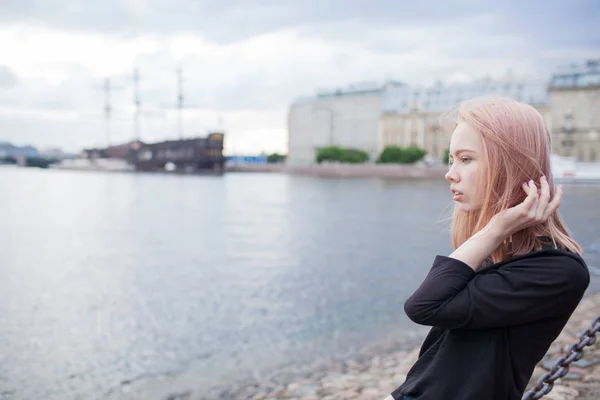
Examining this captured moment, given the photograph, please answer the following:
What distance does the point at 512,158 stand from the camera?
1277mm

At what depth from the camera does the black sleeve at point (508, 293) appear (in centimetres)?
124

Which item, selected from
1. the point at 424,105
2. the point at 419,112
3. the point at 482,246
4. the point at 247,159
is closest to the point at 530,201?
the point at 482,246

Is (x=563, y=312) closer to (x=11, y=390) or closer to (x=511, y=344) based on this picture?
(x=511, y=344)

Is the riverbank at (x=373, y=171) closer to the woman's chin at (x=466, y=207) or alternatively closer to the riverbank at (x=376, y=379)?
the riverbank at (x=376, y=379)

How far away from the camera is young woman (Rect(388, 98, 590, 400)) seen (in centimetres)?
124

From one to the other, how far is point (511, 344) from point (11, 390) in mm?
5029

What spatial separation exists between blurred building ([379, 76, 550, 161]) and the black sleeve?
6666 cm

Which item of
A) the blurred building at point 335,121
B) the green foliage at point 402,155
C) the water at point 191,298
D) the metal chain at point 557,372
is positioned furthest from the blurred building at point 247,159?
the metal chain at point 557,372

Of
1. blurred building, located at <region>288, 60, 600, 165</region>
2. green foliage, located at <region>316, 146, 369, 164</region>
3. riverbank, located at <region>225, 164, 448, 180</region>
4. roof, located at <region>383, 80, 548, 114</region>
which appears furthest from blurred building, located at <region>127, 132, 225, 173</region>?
roof, located at <region>383, 80, 548, 114</region>

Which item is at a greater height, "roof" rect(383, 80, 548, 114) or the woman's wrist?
"roof" rect(383, 80, 548, 114)

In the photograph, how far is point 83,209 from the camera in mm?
28359

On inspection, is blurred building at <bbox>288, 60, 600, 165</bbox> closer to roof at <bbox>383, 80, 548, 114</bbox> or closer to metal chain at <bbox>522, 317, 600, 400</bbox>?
roof at <bbox>383, 80, 548, 114</bbox>

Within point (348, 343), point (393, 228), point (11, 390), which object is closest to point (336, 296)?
point (348, 343)

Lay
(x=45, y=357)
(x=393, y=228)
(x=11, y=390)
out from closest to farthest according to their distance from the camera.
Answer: (x=11, y=390) → (x=45, y=357) → (x=393, y=228)
